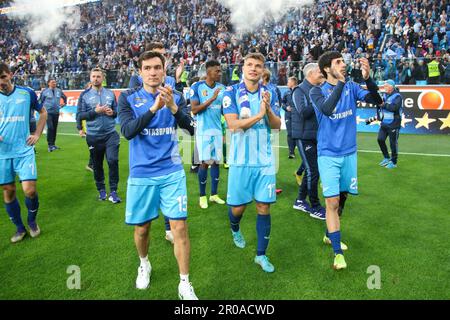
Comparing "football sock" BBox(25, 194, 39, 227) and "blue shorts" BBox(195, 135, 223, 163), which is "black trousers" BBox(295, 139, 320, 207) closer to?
"blue shorts" BBox(195, 135, 223, 163)

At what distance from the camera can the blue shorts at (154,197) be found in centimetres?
354

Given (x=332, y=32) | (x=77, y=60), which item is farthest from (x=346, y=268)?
(x=77, y=60)

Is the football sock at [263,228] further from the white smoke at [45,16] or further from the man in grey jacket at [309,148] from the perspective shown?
the white smoke at [45,16]

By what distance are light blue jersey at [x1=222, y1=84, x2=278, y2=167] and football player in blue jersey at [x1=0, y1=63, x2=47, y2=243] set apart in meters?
2.75

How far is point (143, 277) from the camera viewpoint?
3816mm

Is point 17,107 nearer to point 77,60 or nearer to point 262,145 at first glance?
point 262,145

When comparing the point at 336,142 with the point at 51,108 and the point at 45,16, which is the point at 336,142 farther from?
the point at 45,16

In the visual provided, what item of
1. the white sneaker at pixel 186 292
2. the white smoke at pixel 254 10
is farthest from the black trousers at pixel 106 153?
the white smoke at pixel 254 10

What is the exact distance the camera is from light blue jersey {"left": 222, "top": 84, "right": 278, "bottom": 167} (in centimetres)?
398

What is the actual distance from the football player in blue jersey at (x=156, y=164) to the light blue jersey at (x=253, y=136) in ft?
1.97

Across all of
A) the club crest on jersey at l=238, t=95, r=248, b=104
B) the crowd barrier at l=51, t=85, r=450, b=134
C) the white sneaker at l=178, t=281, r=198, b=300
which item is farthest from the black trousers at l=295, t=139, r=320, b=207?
the crowd barrier at l=51, t=85, r=450, b=134

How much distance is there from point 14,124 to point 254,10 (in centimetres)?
2666

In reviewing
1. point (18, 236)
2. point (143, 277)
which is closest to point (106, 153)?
point (18, 236)

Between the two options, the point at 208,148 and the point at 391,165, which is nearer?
the point at 208,148
